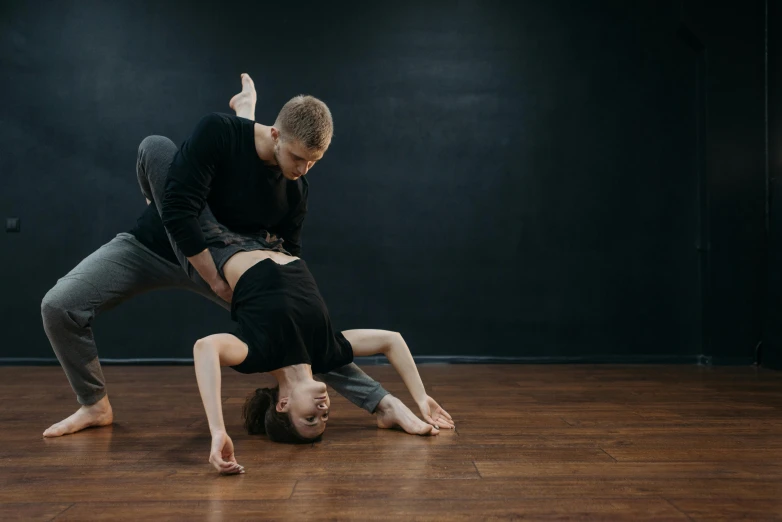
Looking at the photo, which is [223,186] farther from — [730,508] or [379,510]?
[730,508]

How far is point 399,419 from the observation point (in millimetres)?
2291

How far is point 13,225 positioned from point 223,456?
10.8 ft

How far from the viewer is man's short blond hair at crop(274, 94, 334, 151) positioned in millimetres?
2033

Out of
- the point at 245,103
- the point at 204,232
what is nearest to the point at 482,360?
the point at 245,103

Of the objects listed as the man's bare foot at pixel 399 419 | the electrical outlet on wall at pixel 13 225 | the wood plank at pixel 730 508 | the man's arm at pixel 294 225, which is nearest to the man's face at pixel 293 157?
the man's arm at pixel 294 225

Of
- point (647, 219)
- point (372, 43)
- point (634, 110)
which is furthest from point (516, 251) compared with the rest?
point (372, 43)

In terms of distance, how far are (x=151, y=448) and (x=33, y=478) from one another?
0.38m

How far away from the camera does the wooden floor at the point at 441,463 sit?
148 centimetres

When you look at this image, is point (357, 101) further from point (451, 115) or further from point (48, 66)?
point (48, 66)

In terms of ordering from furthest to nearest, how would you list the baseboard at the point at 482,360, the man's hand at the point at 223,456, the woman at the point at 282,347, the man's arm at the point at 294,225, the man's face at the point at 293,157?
the baseboard at the point at 482,360 < the man's arm at the point at 294,225 < the man's face at the point at 293,157 < the woman at the point at 282,347 < the man's hand at the point at 223,456

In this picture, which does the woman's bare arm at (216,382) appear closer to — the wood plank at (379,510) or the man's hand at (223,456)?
the man's hand at (223,456)

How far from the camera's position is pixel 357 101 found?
442cm

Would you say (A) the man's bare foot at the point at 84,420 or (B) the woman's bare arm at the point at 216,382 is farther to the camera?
(A) the man's bare foot at the point at 84,420

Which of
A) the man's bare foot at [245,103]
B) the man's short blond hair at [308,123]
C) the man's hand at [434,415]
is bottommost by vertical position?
the man's hand at [434,415]
